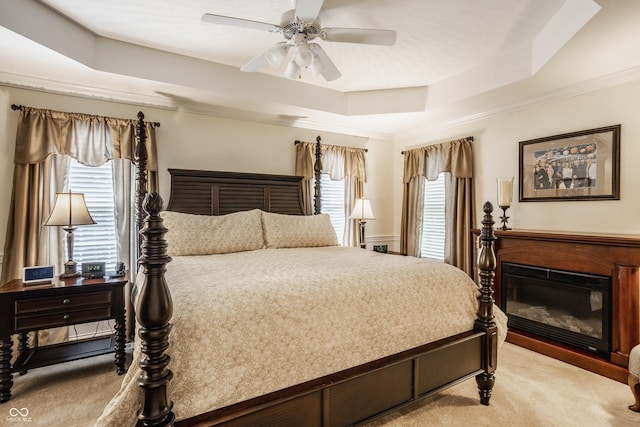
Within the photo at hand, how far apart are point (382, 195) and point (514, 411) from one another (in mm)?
3527

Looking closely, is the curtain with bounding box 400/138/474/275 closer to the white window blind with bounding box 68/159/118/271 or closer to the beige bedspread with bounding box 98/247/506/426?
the beige bedspread with bounding box 98/247/506/426

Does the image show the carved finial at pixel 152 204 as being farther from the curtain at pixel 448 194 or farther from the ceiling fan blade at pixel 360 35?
the curtain at pixel 448 194

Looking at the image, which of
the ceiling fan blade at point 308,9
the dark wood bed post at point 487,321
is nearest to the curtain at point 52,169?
the ceiling fan blade at point 308,9

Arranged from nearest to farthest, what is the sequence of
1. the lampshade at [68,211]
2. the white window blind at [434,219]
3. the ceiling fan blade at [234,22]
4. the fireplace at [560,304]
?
the ceiling fan blade at [234,22]
the lampshade at [68,211]
the fireplace at [560,304]
the white window blind at [434,219]

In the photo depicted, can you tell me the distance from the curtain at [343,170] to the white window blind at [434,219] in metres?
1.00

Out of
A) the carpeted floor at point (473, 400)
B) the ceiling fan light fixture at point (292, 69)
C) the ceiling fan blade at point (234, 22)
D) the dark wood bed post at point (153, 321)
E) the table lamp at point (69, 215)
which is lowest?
the carpeted floor at point (473, 400)

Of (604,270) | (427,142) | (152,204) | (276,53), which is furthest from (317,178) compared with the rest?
(152,204)

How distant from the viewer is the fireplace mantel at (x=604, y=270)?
2508 millimetres

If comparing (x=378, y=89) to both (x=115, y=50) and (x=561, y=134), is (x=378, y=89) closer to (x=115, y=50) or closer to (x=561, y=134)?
(x=561, y=134)

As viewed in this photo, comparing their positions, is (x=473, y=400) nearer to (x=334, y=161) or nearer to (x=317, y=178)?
(x=317, y=178)

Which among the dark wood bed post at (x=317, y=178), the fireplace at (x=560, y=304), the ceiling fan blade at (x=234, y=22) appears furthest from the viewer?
the dark wood bed post at (x=317, y=178)

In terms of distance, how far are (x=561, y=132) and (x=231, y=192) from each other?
3637 millimetres

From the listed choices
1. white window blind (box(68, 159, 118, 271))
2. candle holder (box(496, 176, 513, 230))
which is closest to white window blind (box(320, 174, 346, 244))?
candle holder (box(496, 176, 513, 230))

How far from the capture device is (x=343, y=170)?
4.76 m
